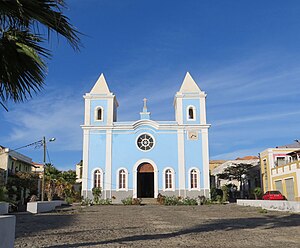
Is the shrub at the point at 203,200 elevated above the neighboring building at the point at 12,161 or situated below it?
below

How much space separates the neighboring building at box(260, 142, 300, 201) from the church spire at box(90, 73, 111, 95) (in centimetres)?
1685

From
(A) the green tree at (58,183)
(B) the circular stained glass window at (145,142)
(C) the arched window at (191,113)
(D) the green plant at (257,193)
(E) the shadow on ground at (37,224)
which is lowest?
(E) the shadow on ground at (37,224)

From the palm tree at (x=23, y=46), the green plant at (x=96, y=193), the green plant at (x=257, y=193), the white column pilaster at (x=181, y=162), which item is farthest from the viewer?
the white column pilaster at (x=181, y=162)

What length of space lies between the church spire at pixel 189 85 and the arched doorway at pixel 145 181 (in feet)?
25.7

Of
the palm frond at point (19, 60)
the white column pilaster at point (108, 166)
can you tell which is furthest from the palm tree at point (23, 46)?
the white column pilaster at point (108, 166)

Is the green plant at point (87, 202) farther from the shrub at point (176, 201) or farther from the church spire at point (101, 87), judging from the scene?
the church spire at point (101, 87)

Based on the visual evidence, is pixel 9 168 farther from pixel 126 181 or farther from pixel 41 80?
pixel 41 80

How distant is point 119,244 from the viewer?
7234 millimetres

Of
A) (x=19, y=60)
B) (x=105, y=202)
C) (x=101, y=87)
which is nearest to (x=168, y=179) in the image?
(x=105, y=202)

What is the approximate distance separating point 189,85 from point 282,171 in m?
11.4

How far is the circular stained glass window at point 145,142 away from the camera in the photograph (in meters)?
32.1

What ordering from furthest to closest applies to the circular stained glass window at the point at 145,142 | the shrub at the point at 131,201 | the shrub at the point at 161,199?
1. the circular stained glass window at the point at 145,142
2. the shrub at the point at 161,199
3. the shrub at the point at 131,201

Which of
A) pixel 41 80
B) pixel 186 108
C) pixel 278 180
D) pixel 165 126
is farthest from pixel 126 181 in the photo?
pixel 41 80

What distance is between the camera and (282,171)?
31.1 m
